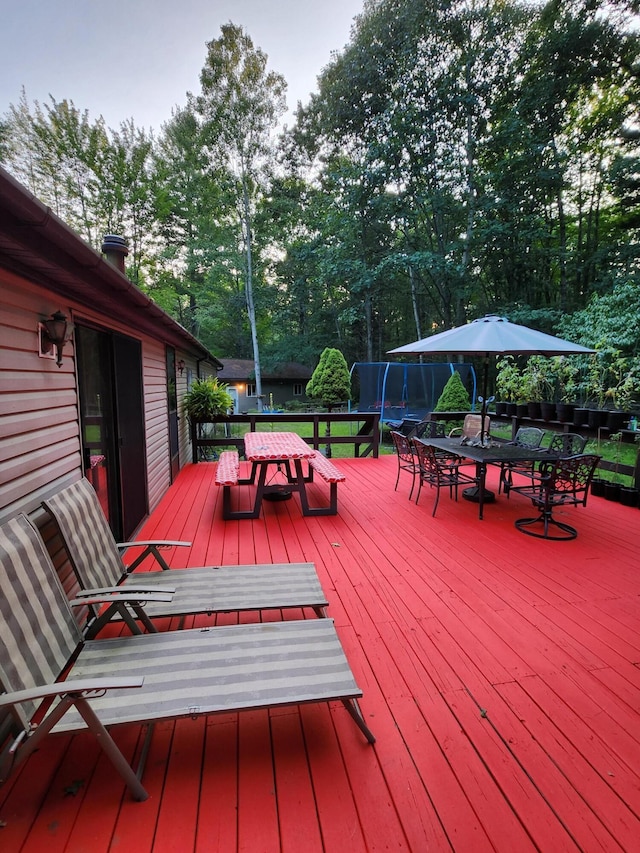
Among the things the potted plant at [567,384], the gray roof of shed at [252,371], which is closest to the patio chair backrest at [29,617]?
the potted plant at [567,384]

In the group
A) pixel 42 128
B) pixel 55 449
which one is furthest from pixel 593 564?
pixel 42 128

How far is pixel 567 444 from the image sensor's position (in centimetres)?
485

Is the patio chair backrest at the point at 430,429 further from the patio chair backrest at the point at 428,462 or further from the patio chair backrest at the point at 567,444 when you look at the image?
the patio chair backrest at the point at 567,444

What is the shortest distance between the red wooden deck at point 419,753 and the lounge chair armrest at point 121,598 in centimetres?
52

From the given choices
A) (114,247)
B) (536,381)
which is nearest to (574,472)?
(536,381)

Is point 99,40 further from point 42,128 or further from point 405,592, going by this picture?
point 405,592

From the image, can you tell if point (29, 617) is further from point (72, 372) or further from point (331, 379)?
point (331, 379)

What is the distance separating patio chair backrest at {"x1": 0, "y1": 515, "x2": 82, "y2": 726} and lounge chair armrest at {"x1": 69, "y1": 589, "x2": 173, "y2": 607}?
0.28 ft

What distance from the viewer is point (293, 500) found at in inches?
200

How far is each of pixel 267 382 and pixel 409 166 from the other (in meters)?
14.6

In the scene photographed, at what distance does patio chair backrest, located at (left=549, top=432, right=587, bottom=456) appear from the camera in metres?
4.52

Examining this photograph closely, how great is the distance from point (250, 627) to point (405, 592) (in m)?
1.26

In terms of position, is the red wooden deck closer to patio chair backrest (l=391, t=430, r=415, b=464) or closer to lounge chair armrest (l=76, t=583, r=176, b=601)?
lounge chair armrest (l=76, t=583, r=176, b=601)

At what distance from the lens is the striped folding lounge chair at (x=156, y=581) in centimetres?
201
